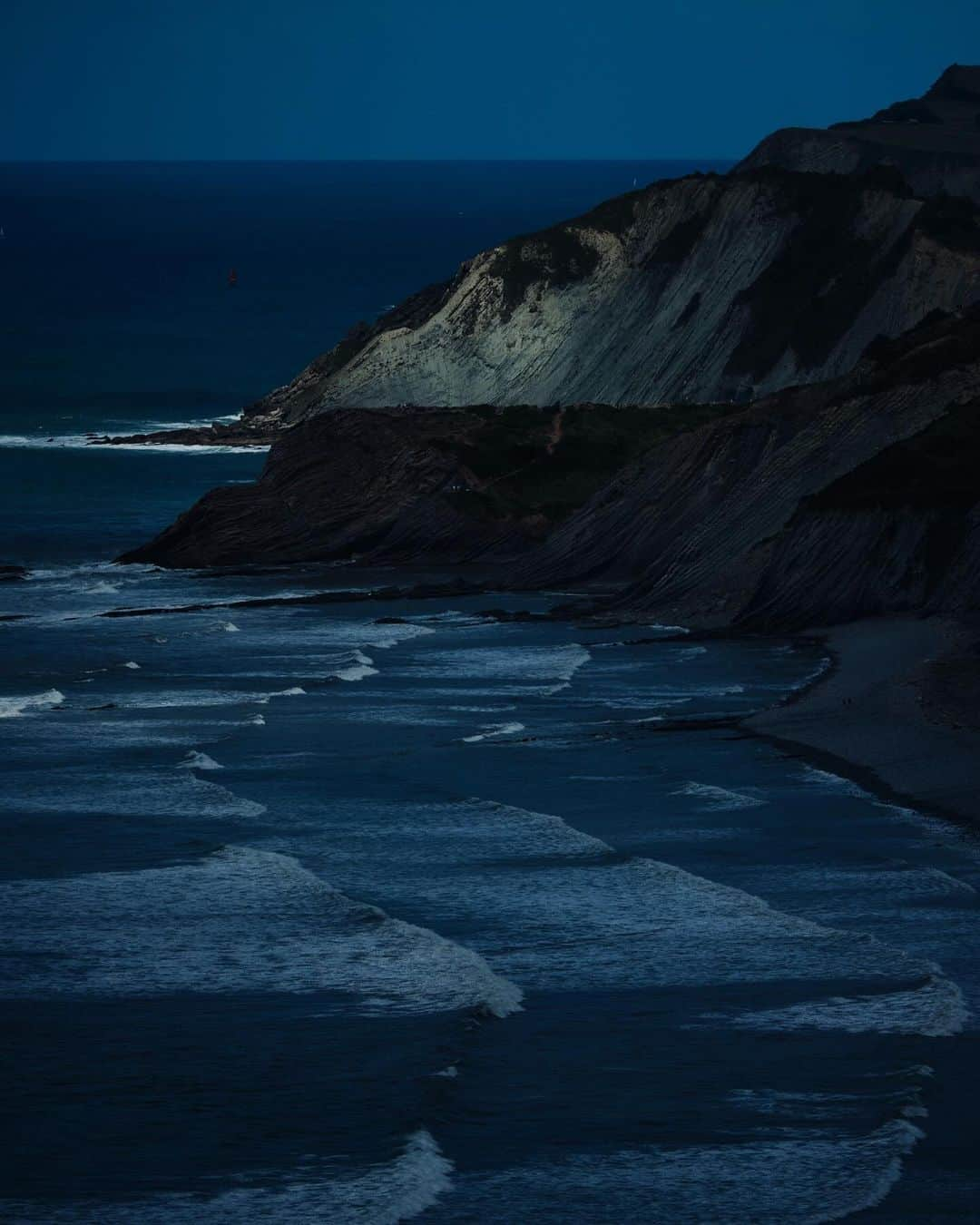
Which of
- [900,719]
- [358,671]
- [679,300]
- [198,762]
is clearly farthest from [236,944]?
[679,300]

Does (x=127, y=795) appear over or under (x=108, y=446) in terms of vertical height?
under

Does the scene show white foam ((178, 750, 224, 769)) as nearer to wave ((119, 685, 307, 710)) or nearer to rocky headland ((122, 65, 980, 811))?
wave ((119, 685, 307, 710))

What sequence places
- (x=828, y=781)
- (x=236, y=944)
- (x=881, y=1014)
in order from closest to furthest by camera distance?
(x=881, y=1014) → (x=236, y=944) → (x=828, y=781)

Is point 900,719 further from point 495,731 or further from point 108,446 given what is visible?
point 108,446

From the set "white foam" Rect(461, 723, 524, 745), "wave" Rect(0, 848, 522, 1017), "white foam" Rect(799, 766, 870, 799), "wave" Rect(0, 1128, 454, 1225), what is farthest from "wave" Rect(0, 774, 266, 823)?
"wave" Rect(0, 1128, 454, 1225)

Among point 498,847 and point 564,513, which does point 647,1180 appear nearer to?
point 498,847

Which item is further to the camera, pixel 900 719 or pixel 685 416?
pixel 685 416
